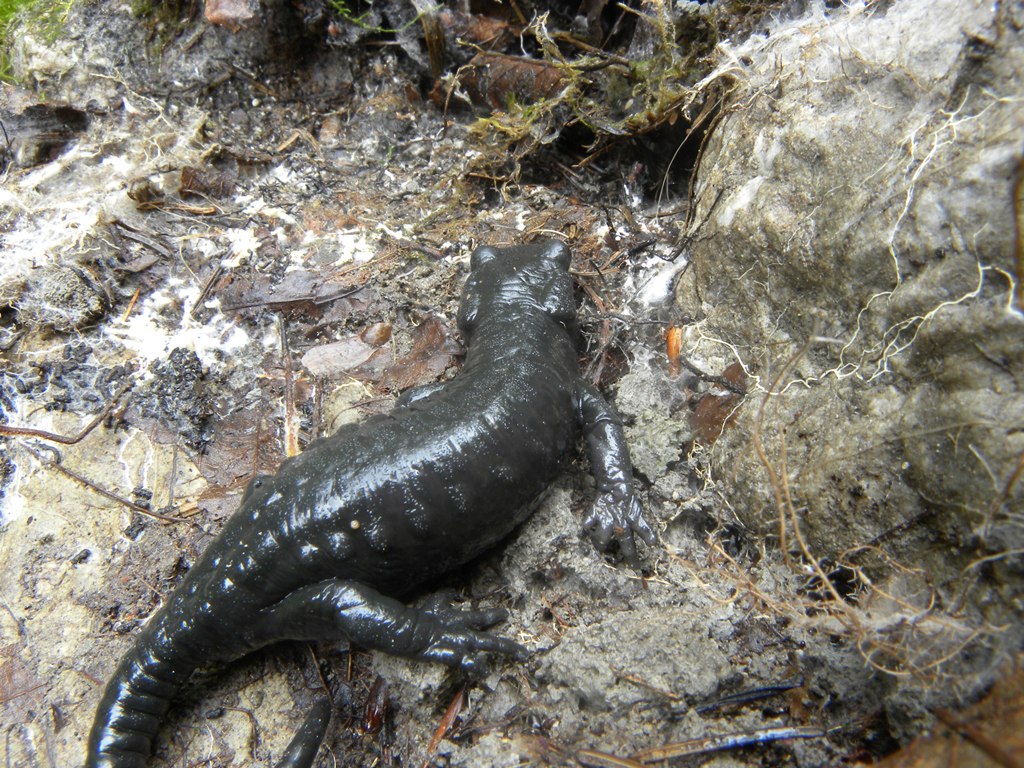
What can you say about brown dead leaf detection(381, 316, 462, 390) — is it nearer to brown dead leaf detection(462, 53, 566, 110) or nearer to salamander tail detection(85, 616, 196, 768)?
salamander tail detection(85, 616, 196, 768)

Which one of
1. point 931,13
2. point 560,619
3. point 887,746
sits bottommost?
point 560,619

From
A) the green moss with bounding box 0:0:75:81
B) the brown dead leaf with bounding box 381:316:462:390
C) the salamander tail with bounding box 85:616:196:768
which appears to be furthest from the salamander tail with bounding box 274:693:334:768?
the green moss with bounding box 0:0:75:81

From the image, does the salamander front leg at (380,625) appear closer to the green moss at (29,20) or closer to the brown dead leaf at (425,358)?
the brown dead leaf at (425,358)

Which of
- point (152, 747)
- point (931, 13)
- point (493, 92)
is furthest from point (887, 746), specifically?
point (493, 92)

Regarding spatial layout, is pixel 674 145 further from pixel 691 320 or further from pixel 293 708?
pixel 293 708

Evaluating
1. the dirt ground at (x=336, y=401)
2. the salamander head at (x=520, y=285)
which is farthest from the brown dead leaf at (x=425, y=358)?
the salamander head at (x=520, y=285)

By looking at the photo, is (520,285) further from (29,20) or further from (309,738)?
(29,20)
